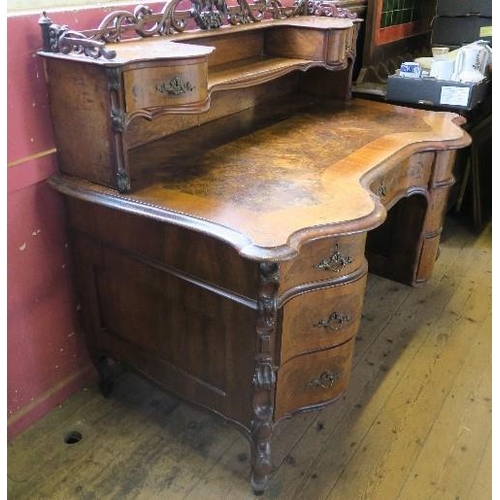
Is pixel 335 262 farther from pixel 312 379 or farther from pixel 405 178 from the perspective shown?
pixel 405 178

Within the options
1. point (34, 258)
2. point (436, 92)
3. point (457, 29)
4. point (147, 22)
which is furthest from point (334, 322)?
point (457, 29)

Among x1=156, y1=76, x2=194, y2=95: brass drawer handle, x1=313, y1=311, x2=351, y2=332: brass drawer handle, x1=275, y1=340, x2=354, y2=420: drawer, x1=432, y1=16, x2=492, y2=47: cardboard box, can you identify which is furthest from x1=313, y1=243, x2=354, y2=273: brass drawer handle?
x1=432, y1=16, x2=492, y2=47: cardboard box

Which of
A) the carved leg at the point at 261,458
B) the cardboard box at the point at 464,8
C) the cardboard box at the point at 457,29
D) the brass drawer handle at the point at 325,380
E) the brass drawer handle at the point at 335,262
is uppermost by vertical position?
the cardboard box at the point at 464,8

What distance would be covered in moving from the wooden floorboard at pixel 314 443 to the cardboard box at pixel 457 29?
2078 millimetres

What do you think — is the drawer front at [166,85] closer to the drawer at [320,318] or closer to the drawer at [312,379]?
the drawer at [320,318]

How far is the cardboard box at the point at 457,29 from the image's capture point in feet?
11.0

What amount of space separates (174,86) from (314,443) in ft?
3.78

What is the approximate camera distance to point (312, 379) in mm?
1552

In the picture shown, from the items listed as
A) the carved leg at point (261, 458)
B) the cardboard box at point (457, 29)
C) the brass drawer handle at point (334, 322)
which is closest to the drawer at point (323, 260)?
the brass drawer handle at point (334, 322)

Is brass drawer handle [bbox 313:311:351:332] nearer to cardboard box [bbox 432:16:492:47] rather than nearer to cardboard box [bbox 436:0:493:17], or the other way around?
cardboard box [bbox 432:16:492:47]

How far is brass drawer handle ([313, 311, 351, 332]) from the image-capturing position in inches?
58.1

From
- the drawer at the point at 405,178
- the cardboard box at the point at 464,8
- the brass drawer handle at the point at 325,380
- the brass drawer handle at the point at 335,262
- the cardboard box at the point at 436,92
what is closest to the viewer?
the brass drawer handle at the point at 335,262

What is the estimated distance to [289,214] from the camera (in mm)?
1336

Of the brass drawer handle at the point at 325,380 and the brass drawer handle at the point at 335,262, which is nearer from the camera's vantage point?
the brass drawer handle at the point at 335,262
